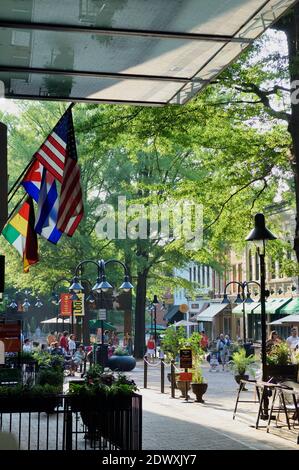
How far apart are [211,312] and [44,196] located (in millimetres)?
64510

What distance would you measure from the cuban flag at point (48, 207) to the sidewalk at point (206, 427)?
12.8 ft

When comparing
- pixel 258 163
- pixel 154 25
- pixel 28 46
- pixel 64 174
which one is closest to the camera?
pixel 154 25

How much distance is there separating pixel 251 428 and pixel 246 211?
33.1 feet

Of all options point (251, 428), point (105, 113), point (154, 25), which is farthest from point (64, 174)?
point (105, 113)

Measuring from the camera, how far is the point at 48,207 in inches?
474

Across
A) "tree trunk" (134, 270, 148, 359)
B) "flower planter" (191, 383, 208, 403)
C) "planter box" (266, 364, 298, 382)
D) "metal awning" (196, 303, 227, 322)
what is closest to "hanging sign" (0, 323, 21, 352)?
"planter box" (266, 364, 298, 382)

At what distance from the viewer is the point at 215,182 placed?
933 inches

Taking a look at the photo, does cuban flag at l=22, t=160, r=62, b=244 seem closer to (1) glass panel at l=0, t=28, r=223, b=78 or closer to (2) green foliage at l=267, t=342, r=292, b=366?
(1) glass panel at l=0, t=28, r=223, b=78

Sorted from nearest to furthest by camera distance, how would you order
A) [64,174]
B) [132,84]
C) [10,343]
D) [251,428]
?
[132,84]
[64,174]
[251,428]
[10,343]

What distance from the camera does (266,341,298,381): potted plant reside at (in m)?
17.9

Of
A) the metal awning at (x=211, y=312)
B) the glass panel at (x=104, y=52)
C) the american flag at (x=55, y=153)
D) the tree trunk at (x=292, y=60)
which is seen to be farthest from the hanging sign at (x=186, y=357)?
the metal awning at (x=211, y=312)

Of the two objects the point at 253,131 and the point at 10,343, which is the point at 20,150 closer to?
the point at 253,131

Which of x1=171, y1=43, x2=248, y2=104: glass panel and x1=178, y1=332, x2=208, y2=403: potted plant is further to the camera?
x1=178, y1=332, x2=208, y2=403: potted plant

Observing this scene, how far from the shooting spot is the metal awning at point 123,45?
762 centimetres
